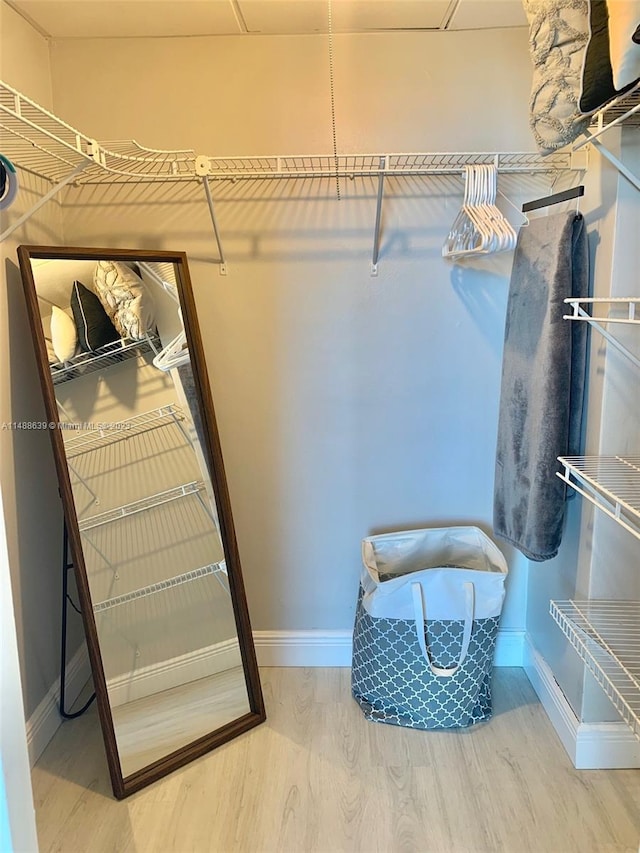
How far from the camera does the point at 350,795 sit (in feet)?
5.39

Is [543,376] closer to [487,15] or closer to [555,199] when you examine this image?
[555,199]

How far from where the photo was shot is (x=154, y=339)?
75.0 inches

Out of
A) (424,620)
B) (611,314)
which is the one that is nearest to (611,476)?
(611,314)

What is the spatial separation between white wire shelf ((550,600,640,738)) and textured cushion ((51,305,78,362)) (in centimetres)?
152

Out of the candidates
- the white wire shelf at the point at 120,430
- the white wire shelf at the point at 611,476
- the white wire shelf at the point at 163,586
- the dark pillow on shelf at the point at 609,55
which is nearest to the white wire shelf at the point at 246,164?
the dark pillow on shelf at the point at 609,55

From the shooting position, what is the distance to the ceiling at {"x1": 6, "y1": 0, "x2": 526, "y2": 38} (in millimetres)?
1695

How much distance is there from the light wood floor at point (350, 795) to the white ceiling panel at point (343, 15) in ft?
6.93

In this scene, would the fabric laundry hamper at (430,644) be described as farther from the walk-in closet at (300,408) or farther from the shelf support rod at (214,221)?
the shelf support rod at (214,221)

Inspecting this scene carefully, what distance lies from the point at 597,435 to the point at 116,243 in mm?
1564

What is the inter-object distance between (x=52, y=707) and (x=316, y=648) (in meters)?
0.88

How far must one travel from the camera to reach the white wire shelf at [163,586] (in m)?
1.77

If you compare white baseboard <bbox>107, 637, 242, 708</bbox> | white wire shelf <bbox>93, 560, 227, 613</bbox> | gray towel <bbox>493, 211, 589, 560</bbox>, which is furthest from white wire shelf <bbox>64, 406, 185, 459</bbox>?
gray towel <bbox>493, 211, 589, 560</bbox>

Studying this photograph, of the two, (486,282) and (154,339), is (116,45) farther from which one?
(486,282)

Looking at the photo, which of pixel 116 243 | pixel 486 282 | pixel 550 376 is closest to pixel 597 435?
pixel 550 376
